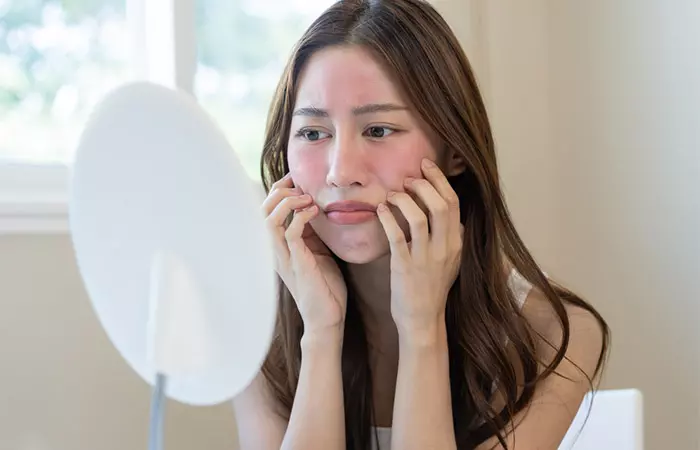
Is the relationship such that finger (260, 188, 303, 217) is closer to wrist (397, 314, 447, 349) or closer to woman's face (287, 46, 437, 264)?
woman's face (287, 46, 437, 264)

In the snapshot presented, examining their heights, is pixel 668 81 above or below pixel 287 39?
below

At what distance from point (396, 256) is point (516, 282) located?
0.29 m

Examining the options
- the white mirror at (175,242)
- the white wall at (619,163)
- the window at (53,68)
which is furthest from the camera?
the white wall at (619,163)

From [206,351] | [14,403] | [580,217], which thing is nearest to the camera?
[206,351]

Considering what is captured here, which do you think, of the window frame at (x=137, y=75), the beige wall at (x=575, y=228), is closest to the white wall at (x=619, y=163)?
the beige wall at (x=575, y=228)

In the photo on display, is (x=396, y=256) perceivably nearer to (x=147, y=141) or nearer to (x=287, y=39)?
(x=147, y=141)

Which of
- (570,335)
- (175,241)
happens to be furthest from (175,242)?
(570,335)

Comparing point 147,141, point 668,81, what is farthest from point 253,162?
point 147,141

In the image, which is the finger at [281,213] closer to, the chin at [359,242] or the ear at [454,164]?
the chin at [359,242]

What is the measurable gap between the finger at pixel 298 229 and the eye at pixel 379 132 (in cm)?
12

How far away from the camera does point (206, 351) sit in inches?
17.8

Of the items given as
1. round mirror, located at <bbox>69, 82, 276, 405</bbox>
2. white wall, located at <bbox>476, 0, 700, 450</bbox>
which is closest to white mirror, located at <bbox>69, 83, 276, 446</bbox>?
round mirror, located at <bbox>69, 82, 276, 405</bbox>

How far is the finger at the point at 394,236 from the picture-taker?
0.95 meters

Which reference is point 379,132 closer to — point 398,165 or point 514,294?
point 398,165
